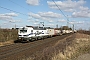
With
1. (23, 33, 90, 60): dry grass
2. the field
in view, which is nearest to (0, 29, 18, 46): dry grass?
the field

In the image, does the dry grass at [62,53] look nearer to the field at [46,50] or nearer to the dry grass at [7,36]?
the field at [46,50]

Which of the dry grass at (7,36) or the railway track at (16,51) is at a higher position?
the dry grass at (7,36)

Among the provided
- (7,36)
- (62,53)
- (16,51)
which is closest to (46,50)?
(16,51)

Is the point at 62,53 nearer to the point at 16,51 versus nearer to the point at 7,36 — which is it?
the point at 16,51

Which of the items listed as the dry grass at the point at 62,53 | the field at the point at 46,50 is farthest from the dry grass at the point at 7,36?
the dry grass at the point at 62,53

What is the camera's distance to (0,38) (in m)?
38.2

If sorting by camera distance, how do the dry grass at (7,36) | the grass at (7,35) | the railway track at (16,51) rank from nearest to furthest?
the railway track at (16,51) → the dry grass at (7,36) → the grass at (7,35)

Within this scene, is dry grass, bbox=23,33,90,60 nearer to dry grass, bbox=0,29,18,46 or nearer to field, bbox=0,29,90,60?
field, bbox=0,29,90,60

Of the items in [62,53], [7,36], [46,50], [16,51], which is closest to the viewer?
A: [62,53]

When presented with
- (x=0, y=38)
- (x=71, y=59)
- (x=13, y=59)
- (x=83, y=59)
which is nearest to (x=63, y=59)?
(x=71, y=59)

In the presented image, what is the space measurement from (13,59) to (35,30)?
85.9ft

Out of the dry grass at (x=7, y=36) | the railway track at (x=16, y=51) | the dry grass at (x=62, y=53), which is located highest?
the dry grass at (x=7, y=36)

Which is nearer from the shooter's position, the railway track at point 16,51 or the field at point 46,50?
the field at point 46,50

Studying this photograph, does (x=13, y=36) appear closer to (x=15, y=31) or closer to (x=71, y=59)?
(x=15, y=31)
